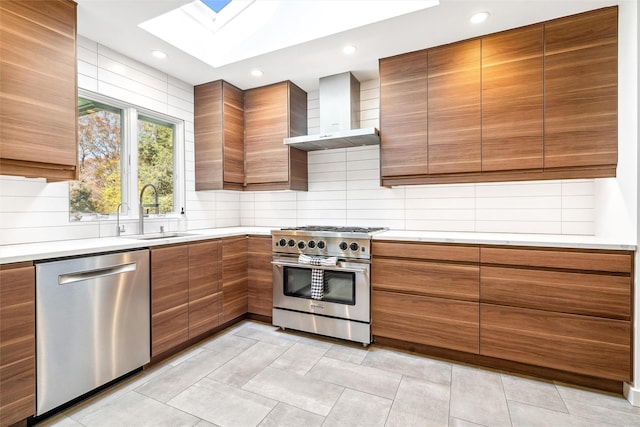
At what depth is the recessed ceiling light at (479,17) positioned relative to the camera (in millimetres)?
2076

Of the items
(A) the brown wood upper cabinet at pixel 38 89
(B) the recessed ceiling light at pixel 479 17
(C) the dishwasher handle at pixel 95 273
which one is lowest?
(C) the dishwasher handle at pixel 95 273

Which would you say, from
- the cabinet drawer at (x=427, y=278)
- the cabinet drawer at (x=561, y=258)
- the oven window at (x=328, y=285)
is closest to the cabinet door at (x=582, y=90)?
the cabinet drawer at (x=561, y=258)

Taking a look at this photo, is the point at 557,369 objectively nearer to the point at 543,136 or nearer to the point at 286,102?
the point at 543,136

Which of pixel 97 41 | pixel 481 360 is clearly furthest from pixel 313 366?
pixel 97 41

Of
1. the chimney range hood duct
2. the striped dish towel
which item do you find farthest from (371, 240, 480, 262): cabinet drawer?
the chimney range hood duct

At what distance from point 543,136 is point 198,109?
3.13 metres

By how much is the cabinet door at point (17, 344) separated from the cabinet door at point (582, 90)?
326 centimetres

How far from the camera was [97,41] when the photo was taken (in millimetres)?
2369

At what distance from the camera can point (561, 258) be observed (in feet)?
6.33

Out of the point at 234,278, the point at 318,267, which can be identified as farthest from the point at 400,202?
the point at 234,278

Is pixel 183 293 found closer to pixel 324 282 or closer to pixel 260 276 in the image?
pixel 260 276

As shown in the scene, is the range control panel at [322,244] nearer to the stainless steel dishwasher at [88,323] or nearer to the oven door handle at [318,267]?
the oven door handle at [318,267]

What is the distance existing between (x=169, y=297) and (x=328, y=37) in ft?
7.51

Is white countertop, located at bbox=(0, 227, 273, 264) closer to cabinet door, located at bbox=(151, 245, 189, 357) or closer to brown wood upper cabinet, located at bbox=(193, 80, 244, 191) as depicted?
cabinet door, located at bbox=(151, 245, 189, 357)
